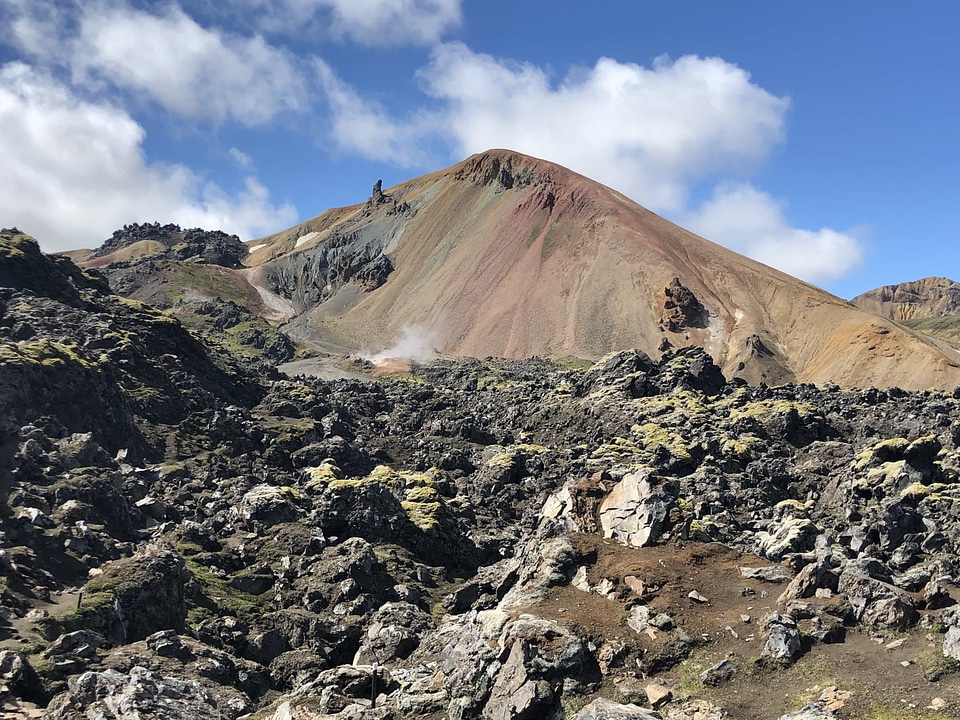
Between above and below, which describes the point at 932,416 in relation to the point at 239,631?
above

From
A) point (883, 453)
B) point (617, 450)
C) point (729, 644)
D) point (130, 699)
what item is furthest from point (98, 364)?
point (729, 644)

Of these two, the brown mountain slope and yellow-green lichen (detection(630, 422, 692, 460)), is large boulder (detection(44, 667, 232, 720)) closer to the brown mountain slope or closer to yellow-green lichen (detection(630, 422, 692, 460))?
yellow-green lichen (detection(630, 422, 692, 460))

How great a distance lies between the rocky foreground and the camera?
24.2 metres

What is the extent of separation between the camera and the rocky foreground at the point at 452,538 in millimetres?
24188

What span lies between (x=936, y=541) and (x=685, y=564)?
90.4 feet

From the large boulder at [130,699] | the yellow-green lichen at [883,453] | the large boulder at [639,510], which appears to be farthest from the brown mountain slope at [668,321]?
the large boulder at [130,699]

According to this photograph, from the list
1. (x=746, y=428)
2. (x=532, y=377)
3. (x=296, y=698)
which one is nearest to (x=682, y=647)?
(x=296, y=698)

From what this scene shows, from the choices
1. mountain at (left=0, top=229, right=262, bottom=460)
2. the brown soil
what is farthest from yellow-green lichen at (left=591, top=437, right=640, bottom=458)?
the brown soil

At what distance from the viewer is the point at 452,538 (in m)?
61.6

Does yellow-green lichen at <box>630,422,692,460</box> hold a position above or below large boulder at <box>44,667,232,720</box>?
above

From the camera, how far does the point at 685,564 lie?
30172 millimetres

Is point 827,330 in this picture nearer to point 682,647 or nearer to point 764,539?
point 764,539

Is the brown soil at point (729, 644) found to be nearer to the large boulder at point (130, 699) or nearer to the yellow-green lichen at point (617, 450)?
the large boulder at point (130, 699)

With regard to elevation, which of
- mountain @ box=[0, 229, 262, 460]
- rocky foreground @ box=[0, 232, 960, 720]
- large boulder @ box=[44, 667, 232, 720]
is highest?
mountain @ box=[0, 229, 262, 460]
